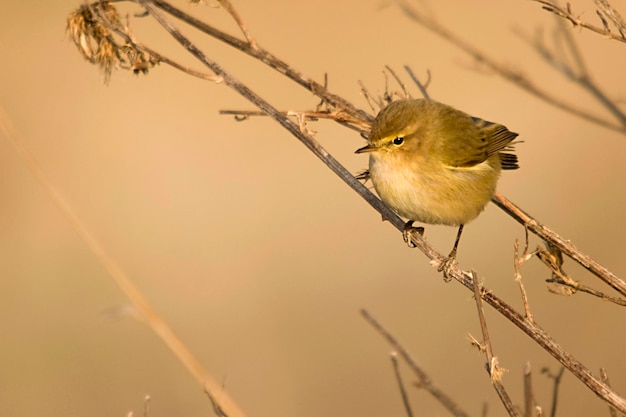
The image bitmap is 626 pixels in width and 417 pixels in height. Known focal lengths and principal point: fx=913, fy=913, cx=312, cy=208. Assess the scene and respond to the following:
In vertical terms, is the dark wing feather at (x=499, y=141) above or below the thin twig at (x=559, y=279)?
above

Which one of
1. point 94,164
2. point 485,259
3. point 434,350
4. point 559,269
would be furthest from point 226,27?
point 559,269

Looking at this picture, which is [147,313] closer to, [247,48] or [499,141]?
[247,48]

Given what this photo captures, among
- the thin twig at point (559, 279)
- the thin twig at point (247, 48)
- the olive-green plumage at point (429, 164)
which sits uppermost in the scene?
the thin twig at point (247, 48)

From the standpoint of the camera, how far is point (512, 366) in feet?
19.4

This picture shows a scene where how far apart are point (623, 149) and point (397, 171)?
521 cm

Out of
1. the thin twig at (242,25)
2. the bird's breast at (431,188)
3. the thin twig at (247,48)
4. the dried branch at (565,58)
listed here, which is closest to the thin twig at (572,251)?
the bird's breast at (431,188)

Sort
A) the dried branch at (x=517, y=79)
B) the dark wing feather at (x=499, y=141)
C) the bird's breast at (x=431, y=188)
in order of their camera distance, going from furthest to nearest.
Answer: the dark wing feather at (x=499, y=141) < the bird's breast at (x=431, y=188) < the dried branch at (x=517, y=79)

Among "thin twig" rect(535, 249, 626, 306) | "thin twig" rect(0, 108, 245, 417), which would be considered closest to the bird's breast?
"thin twig" rect(535, 249, 626, 306)

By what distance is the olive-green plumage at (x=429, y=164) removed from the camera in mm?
3492

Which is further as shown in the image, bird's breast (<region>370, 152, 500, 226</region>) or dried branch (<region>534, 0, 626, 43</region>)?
bird's breast (<region>370, 152, 500, 226</region>)

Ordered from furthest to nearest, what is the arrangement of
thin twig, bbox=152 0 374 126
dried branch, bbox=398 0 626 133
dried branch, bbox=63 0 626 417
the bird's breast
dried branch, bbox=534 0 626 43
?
1. the bird's breast
2. dried branch, bbox=398 0 626 133
3. thin twig, bbox=152 0 374 126
4. dried branch, bbox=534 0 626 43
5. dried branch, bbox=63 0 626 417

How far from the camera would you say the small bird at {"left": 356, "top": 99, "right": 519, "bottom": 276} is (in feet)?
11.5

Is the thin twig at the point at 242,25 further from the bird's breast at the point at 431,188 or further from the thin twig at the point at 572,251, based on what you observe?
the thin twig at the point at 572,251

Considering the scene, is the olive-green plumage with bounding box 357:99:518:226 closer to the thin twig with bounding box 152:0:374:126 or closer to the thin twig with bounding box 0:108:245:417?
the thin twig with bounding box 152:0:374:126
